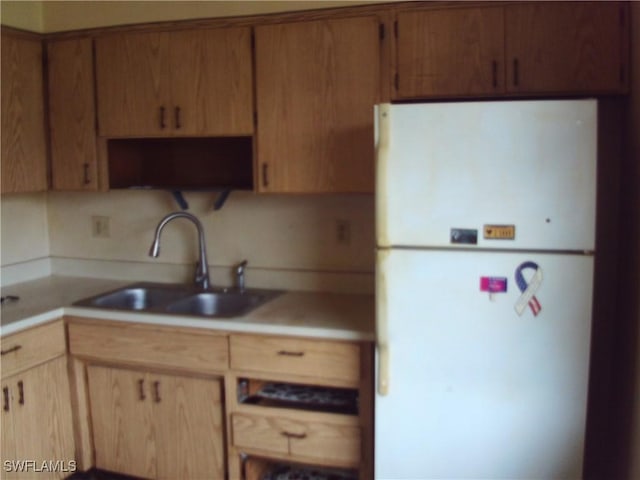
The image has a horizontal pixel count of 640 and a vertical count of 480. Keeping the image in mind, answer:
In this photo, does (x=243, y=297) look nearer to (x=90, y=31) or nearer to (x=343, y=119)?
(x=343, y=119)

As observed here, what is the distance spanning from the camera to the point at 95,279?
330 cm

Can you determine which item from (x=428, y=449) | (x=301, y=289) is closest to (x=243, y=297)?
(x=301, y=289)

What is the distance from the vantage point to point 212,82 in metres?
2.68

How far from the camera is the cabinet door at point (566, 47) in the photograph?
225cm

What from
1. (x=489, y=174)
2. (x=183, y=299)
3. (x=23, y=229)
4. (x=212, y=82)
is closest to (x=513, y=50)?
(x=489, y=174)

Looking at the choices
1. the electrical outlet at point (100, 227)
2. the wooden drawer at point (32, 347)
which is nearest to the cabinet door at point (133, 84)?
the electrical outlet at point (100, 227)

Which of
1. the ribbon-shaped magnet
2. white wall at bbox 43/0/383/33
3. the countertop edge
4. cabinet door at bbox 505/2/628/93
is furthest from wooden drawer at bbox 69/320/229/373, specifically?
cabinet door at bbox 505/2/628/93

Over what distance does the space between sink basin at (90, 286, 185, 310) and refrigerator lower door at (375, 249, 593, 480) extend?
1262 mm

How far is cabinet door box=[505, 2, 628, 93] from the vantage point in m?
2.25

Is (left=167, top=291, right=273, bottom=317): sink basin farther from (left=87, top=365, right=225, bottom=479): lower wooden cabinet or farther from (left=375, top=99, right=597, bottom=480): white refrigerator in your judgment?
(left=375, top=99, right=597, bottom=480): white refrigerator

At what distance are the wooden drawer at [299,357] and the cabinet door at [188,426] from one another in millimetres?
199

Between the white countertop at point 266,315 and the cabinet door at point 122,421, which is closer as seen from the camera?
the white countertop at point 266,315

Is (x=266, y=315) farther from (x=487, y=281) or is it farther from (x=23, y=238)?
(x=23, y=238)

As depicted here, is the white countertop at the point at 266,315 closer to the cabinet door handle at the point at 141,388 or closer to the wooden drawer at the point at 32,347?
the wooden drawer at the point at 32,347
